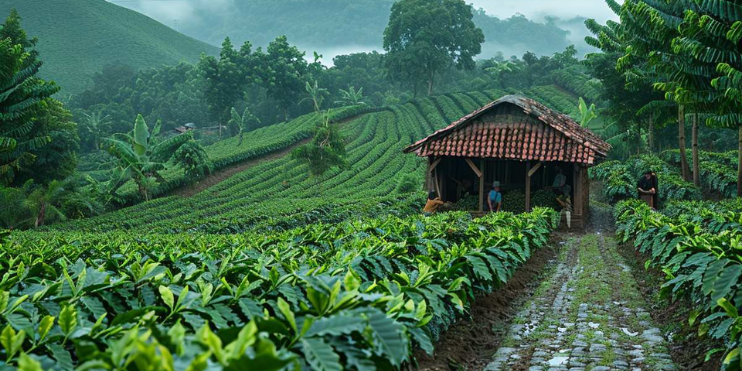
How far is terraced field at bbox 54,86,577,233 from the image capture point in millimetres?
22109

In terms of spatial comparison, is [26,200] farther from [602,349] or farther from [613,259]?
[602,349]

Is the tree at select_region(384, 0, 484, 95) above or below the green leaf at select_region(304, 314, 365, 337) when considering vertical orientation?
above

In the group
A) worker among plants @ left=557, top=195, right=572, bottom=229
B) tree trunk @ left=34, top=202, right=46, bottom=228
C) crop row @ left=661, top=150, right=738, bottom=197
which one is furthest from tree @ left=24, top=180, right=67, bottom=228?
crop row @ left=661, top=150, right=738, bottom=197

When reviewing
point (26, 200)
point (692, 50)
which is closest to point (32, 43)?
point (26, 200)

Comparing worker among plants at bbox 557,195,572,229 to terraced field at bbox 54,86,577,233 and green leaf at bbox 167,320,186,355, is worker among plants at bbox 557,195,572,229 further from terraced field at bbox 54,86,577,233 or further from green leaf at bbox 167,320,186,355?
green leaf at bbox 167,320,186,355

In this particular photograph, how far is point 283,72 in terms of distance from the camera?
64.8m

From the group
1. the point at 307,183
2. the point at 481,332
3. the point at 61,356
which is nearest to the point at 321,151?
the point at 307,183

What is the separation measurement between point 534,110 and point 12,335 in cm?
1879

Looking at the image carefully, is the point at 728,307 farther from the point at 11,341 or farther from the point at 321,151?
the point at 321,151

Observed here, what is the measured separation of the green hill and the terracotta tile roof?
232 feet

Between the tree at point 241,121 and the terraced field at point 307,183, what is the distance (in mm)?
1731

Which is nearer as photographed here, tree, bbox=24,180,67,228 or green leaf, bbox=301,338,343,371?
green leaf, bbox=301,338,343,371

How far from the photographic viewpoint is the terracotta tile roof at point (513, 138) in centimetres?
1858

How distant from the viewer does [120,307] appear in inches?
165
